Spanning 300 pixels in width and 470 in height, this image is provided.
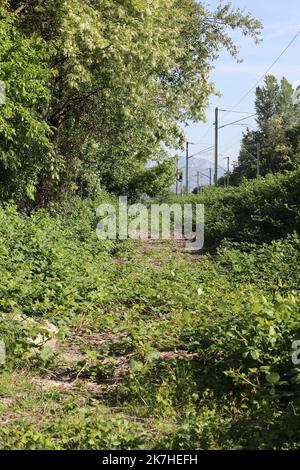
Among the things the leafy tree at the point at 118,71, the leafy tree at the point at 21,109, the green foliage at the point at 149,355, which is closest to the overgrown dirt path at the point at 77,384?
the green foliage at the point at 149,355

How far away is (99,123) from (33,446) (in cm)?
1290

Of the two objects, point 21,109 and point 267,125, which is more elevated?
point 267,125

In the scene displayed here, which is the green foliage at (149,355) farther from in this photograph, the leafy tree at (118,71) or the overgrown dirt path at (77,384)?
the leafy tree at (118,71)

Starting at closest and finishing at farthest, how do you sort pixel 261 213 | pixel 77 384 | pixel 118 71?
pixel 77 384, pixel 118 71, pixel 261 213

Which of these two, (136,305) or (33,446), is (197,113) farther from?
(33,446)

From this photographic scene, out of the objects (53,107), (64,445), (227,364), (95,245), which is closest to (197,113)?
(53,107)

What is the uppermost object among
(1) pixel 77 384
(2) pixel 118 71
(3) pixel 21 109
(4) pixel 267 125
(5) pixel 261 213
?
(4) pixel 267 125

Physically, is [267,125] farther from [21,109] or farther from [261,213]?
[21,109]

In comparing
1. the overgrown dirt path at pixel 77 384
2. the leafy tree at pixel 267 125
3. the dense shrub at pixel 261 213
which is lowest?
the overgrown dirt path at pixel 77 384

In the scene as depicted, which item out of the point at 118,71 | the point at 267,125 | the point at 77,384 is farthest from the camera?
the point at 267,125

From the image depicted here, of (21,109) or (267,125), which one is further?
(267,125)

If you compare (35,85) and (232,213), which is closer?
(35,85)

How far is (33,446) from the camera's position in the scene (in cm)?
360

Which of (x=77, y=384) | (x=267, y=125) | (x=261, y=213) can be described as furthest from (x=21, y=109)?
(x=267, y=125)
